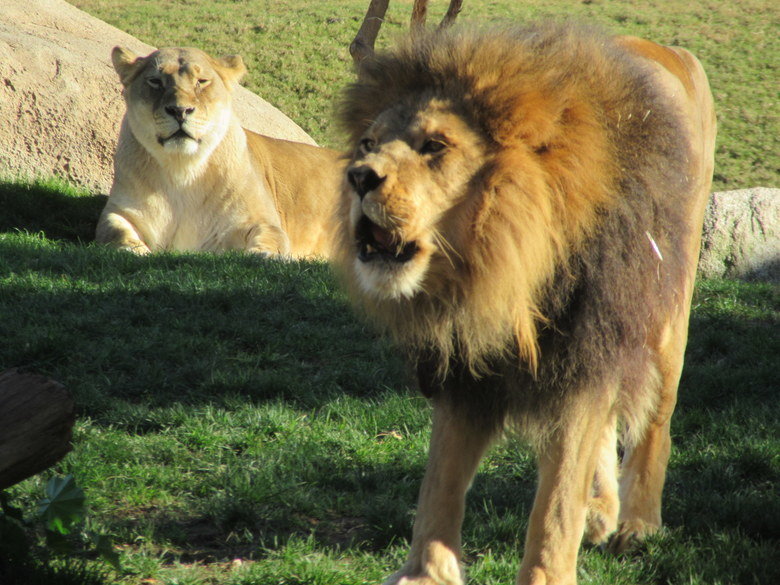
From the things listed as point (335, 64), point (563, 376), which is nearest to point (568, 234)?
point (563, 376)

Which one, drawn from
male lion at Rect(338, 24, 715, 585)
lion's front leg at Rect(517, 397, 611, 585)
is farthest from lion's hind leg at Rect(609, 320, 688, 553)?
lion's front leg at Rect(517, 397, 611, 585)

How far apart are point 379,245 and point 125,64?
259 inches

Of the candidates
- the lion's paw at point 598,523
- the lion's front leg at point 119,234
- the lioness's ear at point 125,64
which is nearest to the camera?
the lion's paw at point 598,523

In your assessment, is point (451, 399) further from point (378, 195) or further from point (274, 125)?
point (274, 125)

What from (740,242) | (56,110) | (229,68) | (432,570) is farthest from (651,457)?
(56,110)

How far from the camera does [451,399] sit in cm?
322

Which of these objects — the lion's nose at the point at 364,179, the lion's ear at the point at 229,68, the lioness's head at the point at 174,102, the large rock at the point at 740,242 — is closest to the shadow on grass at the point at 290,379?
the lion's nose at the point at 364,179

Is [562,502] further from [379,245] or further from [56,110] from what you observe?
[56,110]

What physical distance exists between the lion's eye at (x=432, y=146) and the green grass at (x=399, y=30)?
14.1 m

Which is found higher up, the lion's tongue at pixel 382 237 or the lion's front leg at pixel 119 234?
the lion's tongue at pixel 382 237

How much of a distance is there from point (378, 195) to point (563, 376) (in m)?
0.85

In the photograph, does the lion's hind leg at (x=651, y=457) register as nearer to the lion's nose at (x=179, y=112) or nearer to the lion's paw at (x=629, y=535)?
the lion's paw at (x=629, y=535)

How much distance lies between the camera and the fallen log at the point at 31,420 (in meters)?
2.68

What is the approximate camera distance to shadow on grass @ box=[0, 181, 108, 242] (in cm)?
872
